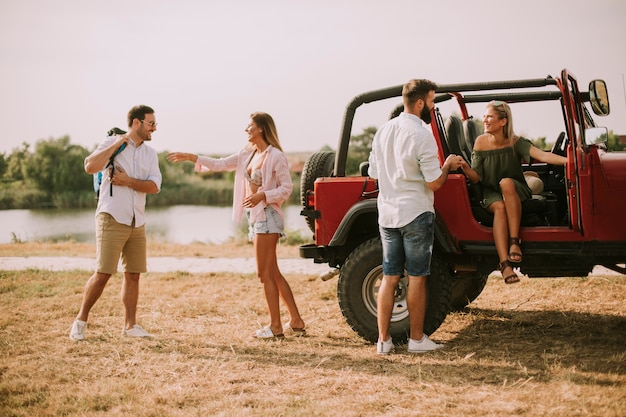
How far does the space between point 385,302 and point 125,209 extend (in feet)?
7.82

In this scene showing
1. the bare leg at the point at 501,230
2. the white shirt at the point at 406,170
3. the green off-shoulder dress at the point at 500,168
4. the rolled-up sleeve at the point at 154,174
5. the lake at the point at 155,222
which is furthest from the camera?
the lake at the point at 155,222

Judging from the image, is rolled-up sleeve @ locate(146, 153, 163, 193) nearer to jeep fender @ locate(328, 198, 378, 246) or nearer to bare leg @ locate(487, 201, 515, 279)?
jeep fender @ locate(328, 198, 378, 246)

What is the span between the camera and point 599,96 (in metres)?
5.51

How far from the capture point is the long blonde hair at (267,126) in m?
6.15

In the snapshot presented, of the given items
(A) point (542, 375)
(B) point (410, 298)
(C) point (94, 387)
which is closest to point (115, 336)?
(C) point (94, 387)

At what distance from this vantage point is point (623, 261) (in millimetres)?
5230

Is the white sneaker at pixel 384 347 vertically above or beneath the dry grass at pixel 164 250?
beneath

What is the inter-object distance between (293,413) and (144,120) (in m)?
3.19

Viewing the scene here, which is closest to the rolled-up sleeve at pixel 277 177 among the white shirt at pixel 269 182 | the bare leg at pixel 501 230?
the white shirt at pixel 269 182

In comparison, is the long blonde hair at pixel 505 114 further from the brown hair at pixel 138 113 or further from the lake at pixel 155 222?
the lake at pixel 155 222

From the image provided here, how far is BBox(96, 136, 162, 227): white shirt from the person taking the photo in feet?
20.0

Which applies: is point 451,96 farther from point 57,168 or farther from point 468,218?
point 57,168

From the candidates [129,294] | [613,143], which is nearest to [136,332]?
[129,294]

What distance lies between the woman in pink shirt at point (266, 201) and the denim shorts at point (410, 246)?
3.70 ft
